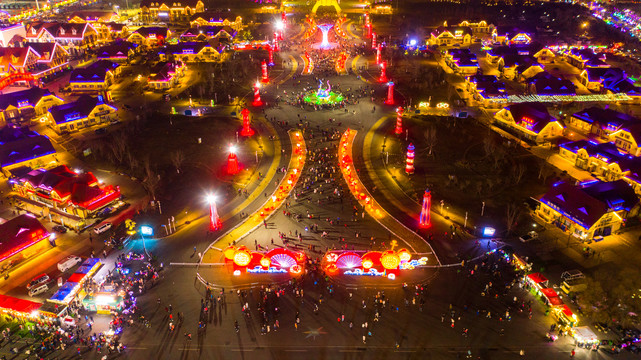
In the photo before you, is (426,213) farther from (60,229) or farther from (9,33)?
(9,33)

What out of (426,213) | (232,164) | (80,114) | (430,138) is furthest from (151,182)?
(430,138)

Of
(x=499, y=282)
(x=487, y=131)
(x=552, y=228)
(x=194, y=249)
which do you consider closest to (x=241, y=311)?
(x=194, y=249)

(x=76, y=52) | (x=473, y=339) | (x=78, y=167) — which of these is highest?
(x=76, y=52)

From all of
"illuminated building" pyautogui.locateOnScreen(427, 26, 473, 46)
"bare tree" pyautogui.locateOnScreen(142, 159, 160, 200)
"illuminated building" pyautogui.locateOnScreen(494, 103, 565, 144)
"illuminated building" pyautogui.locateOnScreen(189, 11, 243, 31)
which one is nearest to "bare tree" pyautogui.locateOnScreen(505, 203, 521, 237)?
"illuminated building" pyautogui.locateOnScreen(494, 103, 565, 144)

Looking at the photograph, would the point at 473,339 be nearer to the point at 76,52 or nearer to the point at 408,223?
the point at 408,223

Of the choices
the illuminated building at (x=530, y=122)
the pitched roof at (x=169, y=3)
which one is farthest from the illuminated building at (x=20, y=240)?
the pitched roof at (x=169, y=3)

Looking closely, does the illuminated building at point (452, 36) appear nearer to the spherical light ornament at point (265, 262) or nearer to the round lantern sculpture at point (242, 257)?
the spherical light ornament at point (265, 262)
